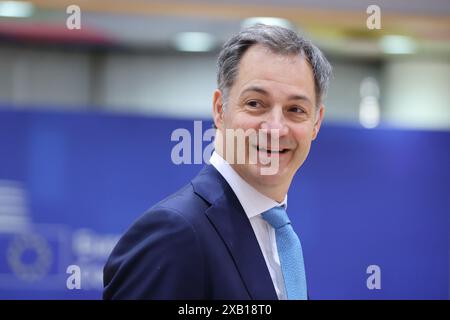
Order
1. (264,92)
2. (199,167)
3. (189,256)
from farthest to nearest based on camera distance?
(199,167) → (264,92) → (189,256)

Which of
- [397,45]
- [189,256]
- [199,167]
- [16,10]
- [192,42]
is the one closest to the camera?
[189,256]

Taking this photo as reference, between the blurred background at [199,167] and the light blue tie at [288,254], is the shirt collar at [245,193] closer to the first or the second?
the light blue tie at [288,254]

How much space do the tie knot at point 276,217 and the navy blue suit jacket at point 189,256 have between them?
7cm

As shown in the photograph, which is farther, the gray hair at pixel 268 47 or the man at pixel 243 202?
the gray hair at pixel 268 47

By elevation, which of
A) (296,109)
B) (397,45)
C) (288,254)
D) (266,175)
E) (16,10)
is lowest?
(288,254)

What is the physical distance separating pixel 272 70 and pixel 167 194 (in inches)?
76.8

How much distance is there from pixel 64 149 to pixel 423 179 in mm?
1540

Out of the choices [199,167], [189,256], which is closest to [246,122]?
[189,256]

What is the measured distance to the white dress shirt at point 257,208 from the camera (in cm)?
114

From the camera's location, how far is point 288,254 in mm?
1169

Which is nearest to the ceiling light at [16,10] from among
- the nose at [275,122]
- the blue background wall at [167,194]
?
the blue background wall at [167,194]

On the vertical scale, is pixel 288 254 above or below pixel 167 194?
below

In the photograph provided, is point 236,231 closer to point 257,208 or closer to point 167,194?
point 257,208
